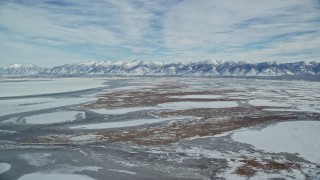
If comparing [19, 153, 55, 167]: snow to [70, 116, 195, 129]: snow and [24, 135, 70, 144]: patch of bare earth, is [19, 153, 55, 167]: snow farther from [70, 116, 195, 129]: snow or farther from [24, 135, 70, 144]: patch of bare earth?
[70, 116, 195, 129]: snow

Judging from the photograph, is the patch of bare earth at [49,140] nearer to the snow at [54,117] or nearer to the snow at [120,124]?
the snow at [120,124]

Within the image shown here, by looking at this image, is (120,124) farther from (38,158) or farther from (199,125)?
(38,158)

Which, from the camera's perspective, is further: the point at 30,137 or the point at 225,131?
the point at 225,131

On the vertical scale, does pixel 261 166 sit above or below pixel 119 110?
below

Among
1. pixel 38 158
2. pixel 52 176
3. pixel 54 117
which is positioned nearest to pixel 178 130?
pixel 38 158

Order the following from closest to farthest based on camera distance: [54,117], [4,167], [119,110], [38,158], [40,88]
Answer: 1. [4,167]
2. [38,158]
3. [54,117]
4. [119,110]
5. [40,88]

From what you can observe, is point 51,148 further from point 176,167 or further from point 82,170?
point 176,167

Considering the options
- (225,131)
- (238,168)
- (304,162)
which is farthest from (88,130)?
(304,162)
